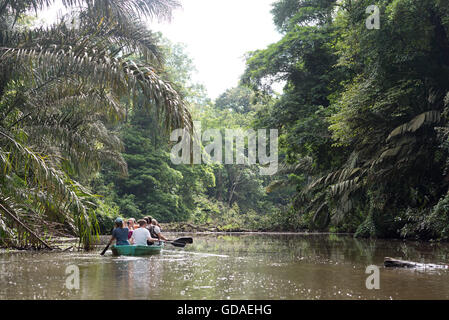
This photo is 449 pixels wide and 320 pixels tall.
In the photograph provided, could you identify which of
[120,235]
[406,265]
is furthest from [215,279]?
[120,235]

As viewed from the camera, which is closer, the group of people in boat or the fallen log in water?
the fallen log in water

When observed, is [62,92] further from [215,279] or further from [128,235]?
[215,279]

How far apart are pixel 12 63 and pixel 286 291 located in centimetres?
712

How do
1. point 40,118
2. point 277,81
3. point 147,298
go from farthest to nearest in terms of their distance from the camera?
point 277,81, point 40,118, point 147,298

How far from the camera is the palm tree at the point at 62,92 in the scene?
9.59 meters

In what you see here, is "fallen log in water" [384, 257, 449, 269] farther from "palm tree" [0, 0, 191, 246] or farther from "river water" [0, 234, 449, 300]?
"palm tree" [0, 0, 191, 246]

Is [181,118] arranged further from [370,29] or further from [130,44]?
[370,29]

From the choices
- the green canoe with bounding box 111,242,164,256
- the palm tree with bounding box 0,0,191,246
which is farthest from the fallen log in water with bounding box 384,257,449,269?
the green canoe with bounding box 111,242,164,256

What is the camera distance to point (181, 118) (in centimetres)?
952

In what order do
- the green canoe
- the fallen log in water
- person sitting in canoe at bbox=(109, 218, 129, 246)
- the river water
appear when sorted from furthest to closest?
person sitting in canoe at bbox=(109, 218, 129, 246)
the green canoe
the fallen log in water
the river water

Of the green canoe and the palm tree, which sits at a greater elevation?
the palm tree

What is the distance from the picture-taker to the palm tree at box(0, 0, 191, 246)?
31.4 ft

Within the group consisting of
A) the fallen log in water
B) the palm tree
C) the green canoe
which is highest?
the palm tree
